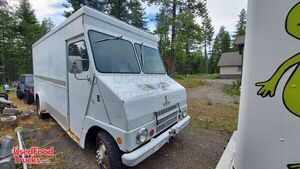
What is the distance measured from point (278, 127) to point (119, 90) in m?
1.96

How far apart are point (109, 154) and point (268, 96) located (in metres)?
2.27

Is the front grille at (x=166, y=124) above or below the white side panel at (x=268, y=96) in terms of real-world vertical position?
below

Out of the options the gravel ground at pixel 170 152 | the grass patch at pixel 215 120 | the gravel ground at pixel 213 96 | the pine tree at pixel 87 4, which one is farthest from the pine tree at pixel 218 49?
the gravel ground at pixel 170 152

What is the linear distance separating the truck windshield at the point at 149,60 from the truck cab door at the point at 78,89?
1.17 meters

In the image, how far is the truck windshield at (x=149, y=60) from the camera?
3861mm

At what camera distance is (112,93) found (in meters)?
2.55

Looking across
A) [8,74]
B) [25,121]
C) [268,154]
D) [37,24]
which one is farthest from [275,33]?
[8,74]

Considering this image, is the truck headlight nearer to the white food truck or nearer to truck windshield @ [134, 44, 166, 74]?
the white food truck

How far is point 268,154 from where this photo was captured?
1489mm

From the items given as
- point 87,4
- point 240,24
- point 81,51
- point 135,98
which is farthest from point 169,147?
point 240,24

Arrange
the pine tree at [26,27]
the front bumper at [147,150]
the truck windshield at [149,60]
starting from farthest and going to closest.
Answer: the pine tree at [26,27] < the truck windshield at [149,60] < the front bumper at [147,150]

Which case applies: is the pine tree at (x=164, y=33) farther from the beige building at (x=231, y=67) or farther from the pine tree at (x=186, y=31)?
the beige building at (x=231, y=67)

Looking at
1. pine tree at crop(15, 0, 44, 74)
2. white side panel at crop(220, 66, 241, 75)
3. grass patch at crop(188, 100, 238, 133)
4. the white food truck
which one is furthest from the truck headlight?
white side panel at crop(220, 66, 241, 75)

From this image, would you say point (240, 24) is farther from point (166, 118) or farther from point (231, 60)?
point (166, 118)
